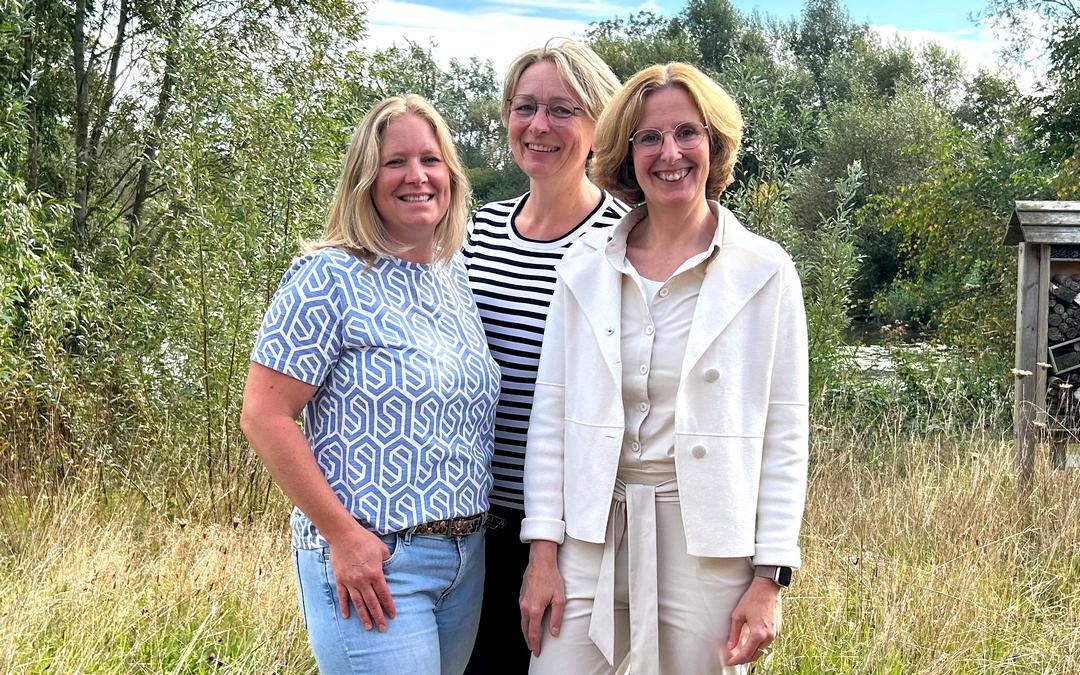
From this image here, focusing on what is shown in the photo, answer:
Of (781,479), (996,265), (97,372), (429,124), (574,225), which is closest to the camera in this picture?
(781,479)

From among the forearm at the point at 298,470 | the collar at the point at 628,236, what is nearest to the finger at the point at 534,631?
the forearm at the point at 298,470

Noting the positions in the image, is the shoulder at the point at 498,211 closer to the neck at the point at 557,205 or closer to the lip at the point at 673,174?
the neck at the point at 557,205

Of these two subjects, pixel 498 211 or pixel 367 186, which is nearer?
pixel 367 186

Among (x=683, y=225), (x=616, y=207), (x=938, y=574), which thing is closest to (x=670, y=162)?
(x=683, y=225)

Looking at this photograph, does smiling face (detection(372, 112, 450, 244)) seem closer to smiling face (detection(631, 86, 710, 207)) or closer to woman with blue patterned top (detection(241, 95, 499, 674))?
woman with blue patterned top (detection(241, 95, 499, 674))

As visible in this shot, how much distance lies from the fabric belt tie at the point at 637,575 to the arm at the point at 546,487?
0.10 metres

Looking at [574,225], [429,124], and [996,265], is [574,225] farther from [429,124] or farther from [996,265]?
[996,265]

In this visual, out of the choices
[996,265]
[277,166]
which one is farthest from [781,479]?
[996,265]

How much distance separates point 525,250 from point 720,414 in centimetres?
68

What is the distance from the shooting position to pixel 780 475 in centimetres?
208

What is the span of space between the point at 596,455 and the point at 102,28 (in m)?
6.66

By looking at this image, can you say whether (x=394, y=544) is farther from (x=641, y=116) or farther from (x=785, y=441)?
(x=641, y=116)

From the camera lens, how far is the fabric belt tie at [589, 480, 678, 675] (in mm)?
2090

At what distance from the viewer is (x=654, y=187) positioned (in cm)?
216
